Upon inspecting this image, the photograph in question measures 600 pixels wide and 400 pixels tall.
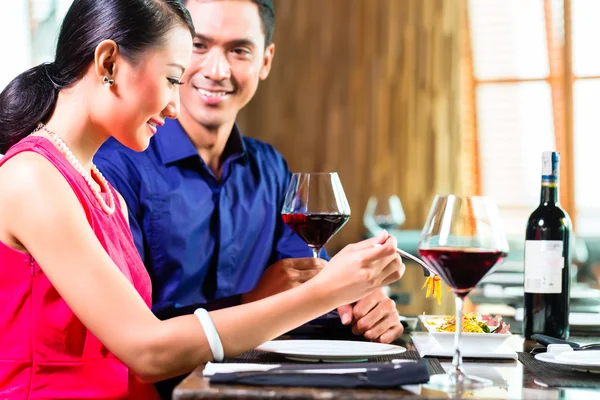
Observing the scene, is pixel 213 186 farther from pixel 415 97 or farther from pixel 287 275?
pixel 415 97

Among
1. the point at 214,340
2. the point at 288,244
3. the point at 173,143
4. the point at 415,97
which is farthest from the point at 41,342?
the point at 415,97

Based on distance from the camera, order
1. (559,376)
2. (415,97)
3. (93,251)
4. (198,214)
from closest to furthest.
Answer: (559,376) → (93,251) → (198,214) → (415,97)

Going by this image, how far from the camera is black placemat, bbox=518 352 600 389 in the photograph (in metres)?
1.14

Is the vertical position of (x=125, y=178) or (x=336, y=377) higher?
(x=125, y=178)

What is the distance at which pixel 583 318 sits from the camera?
188cm

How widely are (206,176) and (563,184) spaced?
17.2ft

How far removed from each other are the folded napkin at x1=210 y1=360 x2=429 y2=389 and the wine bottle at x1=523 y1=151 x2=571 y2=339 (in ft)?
2.01

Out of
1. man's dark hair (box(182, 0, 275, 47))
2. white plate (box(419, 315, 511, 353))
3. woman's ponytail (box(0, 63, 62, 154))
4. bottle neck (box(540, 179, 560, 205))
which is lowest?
white plate (box(419, 315, 511, 353))

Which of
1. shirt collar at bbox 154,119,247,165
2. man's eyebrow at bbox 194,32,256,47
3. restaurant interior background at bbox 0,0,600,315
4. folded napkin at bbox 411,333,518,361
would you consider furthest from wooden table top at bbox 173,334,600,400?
restaurant interior background at bbox 0,0,600,315

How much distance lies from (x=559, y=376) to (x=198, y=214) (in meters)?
1.21

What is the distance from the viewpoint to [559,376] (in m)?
1.20

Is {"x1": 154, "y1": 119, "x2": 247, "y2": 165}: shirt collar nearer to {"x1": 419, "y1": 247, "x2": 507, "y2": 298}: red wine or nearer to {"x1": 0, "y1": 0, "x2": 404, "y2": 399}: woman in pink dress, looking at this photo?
{"x1": 0, "y1": 0, "x2": 404, "y2": 399}: woman in pink dress

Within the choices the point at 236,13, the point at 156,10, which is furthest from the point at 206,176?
the point at 156,10

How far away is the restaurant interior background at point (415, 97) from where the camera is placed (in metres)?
6.84
